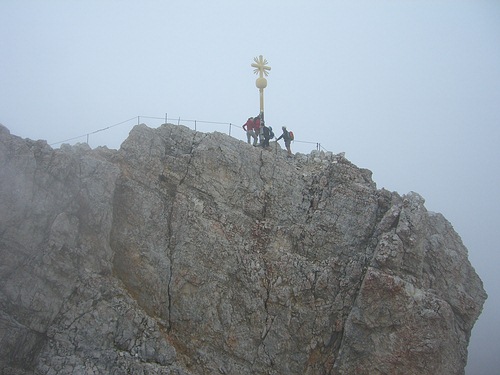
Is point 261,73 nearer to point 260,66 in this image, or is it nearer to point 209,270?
point 260,66

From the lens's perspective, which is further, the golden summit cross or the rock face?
the golden summit cross

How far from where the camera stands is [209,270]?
73.0 ft

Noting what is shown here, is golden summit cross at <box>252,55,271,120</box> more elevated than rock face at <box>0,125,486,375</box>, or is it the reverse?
golden summit cross at <box>252,55,271,120</box>

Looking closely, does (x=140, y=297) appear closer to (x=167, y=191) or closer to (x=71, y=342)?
(x=71, y=342)

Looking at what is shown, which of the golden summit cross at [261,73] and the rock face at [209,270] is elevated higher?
the golden summit cross at [261,73]

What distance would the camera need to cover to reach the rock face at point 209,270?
19703 millimetres

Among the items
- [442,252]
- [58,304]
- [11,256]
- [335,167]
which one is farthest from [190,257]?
[442,252]

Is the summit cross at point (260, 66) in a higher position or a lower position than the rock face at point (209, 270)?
higher

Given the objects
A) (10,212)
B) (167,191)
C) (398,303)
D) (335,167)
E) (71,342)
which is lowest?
(71,342)

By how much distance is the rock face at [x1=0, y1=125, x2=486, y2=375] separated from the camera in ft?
64.6

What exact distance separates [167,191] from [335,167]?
9801 mm

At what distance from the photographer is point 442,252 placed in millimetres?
23656

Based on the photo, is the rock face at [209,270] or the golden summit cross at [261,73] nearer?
the rock face at [209,270]

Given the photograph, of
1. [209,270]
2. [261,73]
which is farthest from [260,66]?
[209,270]
